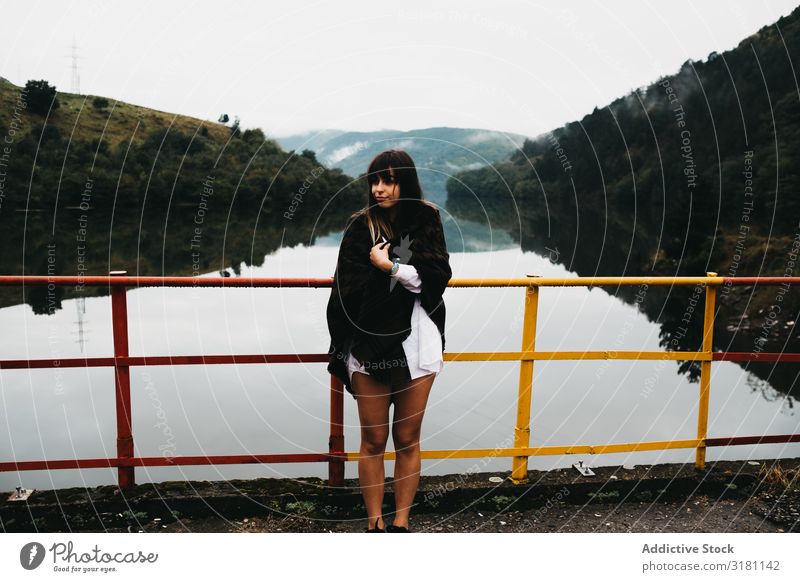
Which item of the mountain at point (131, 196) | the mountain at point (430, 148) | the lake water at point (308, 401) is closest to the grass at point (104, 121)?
the mountain at point (131, 196)

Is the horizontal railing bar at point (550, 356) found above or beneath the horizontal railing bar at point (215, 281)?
beneath

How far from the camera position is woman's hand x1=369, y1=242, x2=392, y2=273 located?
2.84m

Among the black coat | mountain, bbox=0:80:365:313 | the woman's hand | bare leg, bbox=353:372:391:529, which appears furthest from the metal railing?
mountain, bbox=0:80:365:313

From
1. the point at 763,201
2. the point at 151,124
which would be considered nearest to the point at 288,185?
the point at 763,201

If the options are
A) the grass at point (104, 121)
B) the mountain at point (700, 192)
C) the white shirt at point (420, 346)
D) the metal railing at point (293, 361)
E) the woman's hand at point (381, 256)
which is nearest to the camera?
the woman's hand at point (381, 256)

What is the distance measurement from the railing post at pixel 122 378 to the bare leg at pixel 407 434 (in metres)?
1.40

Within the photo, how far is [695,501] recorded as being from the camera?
13.5ft

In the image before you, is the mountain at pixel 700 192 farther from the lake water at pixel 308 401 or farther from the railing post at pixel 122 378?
the railing post at pixel 122 378

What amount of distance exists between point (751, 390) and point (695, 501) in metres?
11.7

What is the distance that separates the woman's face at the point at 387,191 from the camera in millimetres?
2902

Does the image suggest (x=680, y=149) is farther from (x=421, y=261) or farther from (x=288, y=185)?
(x=421, y=261)

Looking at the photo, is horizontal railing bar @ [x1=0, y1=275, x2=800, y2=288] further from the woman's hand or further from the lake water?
the lake water

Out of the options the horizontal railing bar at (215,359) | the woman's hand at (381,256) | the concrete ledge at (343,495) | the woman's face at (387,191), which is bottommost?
the concrete ledge at (343,495)

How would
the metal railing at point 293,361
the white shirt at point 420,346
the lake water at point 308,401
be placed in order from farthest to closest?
the lake water at point 308,401
the metal railing at point 293,361
the white shirt at point 420,346
